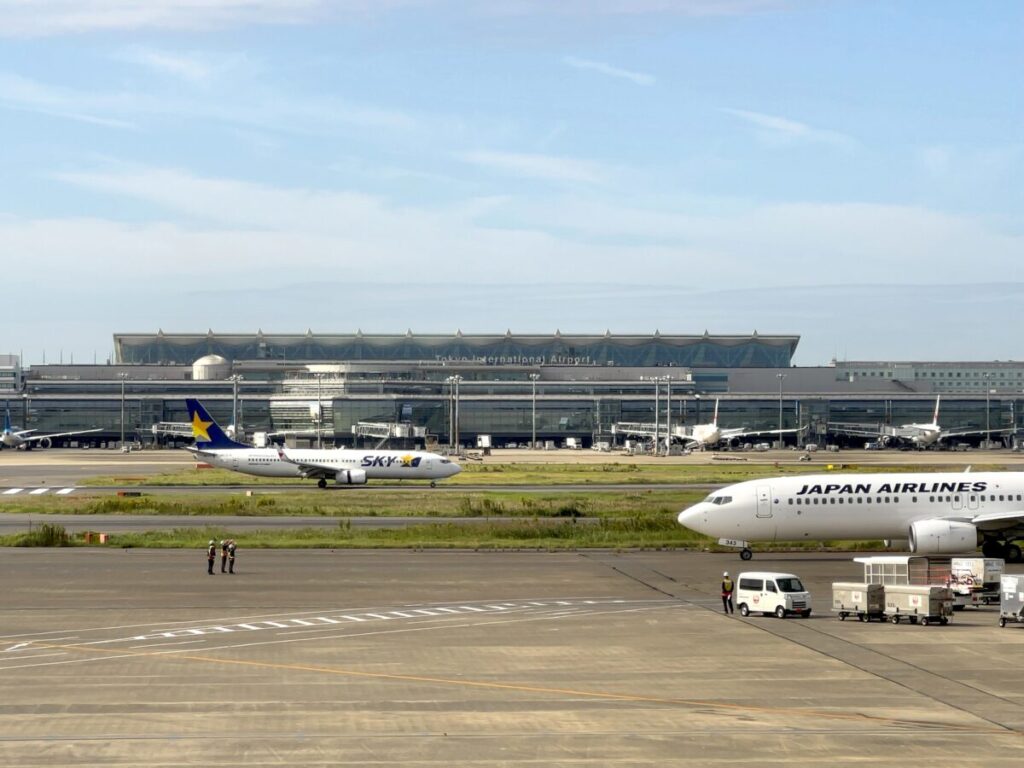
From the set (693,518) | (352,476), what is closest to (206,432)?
(352,476)

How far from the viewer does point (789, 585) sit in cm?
4662

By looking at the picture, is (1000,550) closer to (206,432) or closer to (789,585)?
(789,585)

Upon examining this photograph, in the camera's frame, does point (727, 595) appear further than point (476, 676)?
Yes

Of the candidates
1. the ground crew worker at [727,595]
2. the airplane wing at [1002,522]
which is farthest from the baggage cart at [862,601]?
the airplane wing at [1002,522]

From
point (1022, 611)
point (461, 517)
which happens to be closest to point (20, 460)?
point (461, 517)

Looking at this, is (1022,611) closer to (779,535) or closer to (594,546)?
(779,535)

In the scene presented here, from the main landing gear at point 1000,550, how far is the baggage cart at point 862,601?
20157 mm

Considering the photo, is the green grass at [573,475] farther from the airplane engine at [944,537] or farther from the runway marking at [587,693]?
the runway marking at [587,693]

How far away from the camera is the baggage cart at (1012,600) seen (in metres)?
43.2

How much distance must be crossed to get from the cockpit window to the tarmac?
3.55 ft

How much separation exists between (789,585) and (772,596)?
0.88 m

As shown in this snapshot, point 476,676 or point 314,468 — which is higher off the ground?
point 314,468

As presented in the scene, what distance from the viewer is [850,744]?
2661 cm

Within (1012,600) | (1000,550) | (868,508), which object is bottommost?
(1000,550)
